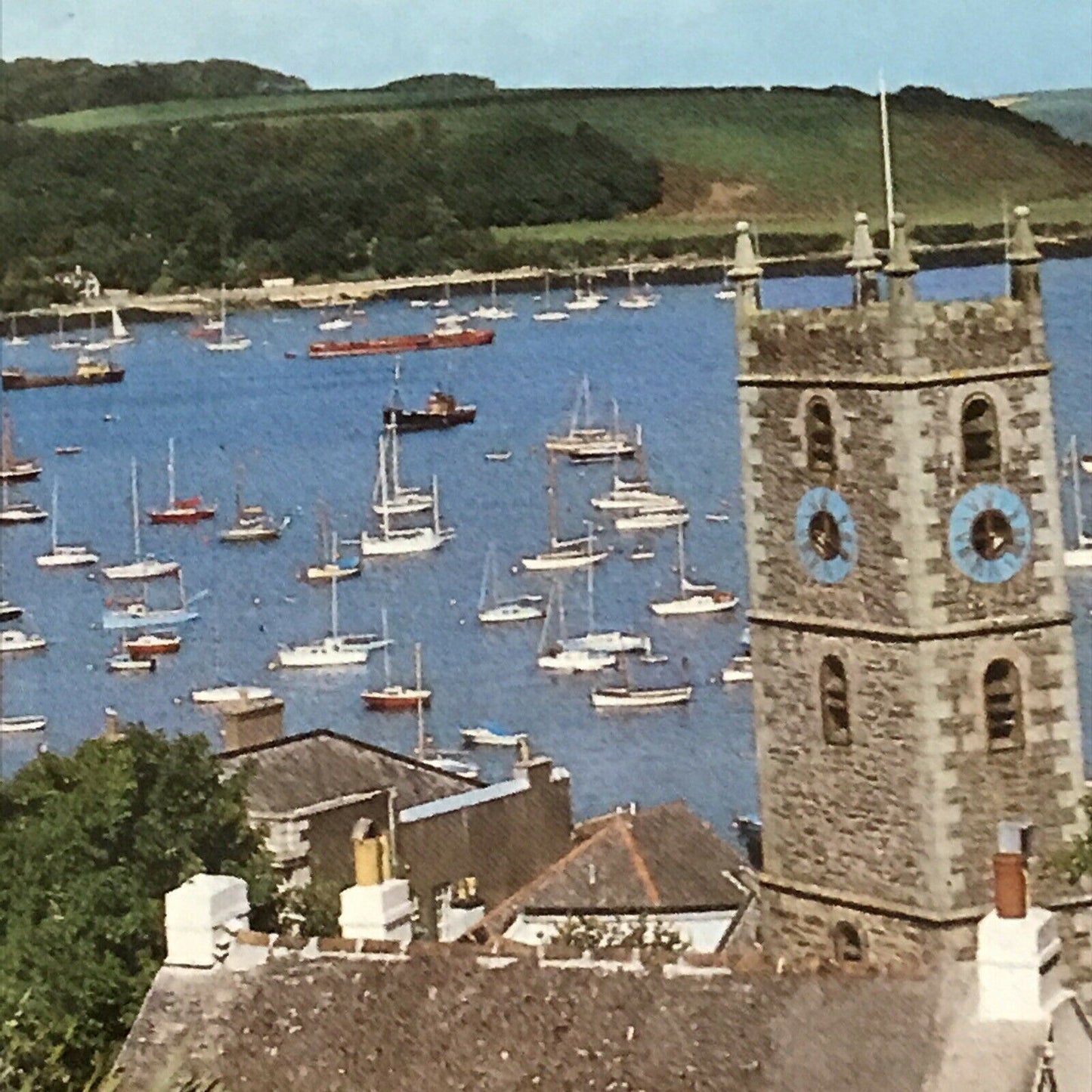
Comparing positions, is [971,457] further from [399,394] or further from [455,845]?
[399,394]

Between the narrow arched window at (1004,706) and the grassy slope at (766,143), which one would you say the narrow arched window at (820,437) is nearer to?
the narrow arched window at (1004,706)

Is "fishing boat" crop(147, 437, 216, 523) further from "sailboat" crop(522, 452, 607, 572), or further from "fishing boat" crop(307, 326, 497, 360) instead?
"sailboat" crop(522, 452, 607, 572)

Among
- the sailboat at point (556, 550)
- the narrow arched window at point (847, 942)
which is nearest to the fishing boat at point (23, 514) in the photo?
the sailboat at point (556, 550)

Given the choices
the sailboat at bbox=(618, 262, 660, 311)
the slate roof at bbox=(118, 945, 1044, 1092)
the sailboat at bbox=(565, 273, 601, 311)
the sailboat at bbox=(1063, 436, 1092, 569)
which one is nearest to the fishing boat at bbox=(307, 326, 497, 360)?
the sailboat at bbox=(565, 273, 601, 311)

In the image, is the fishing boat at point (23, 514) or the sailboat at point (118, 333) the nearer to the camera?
the sailboat at point (118, 333)

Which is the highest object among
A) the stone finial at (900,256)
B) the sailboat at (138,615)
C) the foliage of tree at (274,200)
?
the foliage of tree at (274,200)
